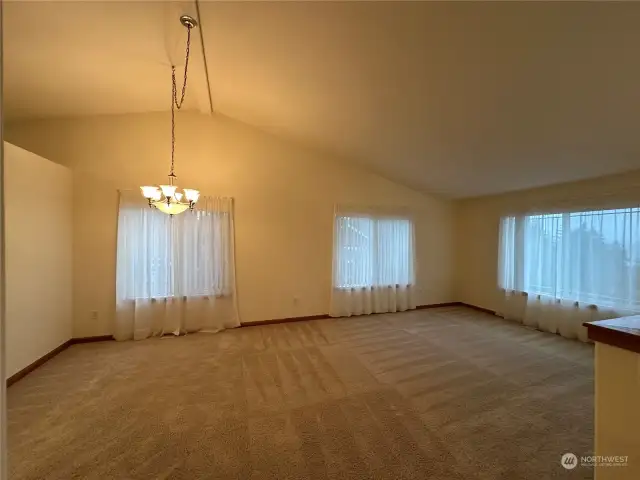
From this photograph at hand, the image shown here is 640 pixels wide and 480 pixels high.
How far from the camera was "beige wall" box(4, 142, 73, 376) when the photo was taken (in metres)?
2.77

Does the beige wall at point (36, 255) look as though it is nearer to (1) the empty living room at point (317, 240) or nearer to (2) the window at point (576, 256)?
(1) the empty living room at point (317, 240)

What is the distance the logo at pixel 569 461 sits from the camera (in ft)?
5.79

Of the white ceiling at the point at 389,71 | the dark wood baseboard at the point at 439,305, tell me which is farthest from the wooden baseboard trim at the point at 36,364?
the dark wood baseboard at the point at 439,305

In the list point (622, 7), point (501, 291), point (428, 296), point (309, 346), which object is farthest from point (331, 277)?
point (622, 7)

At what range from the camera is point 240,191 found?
450 centimetres

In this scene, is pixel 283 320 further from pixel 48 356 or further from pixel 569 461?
pixel 569 461

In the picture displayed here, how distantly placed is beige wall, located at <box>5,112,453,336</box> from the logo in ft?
11.5

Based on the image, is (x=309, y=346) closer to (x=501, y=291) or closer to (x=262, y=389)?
(x=262, y=389)

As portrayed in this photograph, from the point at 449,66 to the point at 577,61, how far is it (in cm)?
85

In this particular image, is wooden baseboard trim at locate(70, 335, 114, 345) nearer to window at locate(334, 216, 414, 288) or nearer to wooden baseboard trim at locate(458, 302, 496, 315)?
window at locate(334, 216, 414, 288)

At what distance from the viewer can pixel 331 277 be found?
498 centimetres

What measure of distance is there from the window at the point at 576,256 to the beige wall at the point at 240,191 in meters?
1.58

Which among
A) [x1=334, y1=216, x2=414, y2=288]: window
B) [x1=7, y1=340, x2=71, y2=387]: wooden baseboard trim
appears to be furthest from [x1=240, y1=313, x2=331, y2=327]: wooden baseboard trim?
[x1=7, y1=340, x2=71, y2=387]: wooden baseboard trim

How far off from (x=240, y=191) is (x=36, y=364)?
3.16 m
